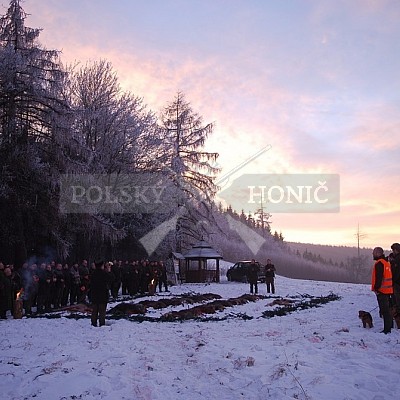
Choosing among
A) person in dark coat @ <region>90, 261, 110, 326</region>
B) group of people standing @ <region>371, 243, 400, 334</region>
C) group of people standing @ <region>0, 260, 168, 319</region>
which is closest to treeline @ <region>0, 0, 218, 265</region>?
group of people standing @ <region>0, 260, 168, 319</region>

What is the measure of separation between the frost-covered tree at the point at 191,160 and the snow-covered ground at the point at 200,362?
2550 centimetres

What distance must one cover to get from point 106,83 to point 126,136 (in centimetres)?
406

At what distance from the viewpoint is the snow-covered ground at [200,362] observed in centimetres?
614

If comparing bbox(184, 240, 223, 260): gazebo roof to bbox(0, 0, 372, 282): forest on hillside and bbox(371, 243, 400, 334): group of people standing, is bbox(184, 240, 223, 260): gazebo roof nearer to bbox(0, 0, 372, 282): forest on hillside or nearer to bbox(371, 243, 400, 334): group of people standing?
bbox(0, 0, 372, 282): forest on hillside

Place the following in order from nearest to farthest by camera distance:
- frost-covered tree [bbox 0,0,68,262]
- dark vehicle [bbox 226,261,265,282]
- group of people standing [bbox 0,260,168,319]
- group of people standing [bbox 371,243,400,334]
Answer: group of people standing [bbox 371,243,400,334] → group of people standing [bbox 0,260,168,319] → frost-covered tree [bbox 0,0,68,262] → dark vehicle [bbox 226,261,265,282]

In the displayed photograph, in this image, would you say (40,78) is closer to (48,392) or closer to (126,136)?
(126,136)

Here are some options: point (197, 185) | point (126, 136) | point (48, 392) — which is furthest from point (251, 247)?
point (48, 392)

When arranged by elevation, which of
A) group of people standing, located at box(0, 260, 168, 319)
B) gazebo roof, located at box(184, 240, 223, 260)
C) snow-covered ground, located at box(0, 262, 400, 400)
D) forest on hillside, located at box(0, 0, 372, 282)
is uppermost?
forest on hillside, located at box(0, 0, 372, 282)

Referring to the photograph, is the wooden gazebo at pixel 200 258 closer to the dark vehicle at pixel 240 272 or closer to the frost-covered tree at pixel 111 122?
the dark vehicle at pixel 240 272

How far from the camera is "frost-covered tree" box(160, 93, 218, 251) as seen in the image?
1454 inches

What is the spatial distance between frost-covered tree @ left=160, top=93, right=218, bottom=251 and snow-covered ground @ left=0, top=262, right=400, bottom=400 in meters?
25.5

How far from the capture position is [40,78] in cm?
1958

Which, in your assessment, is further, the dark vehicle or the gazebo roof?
the dark vehicle

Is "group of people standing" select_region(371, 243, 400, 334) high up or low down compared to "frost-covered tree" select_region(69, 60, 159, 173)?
down
